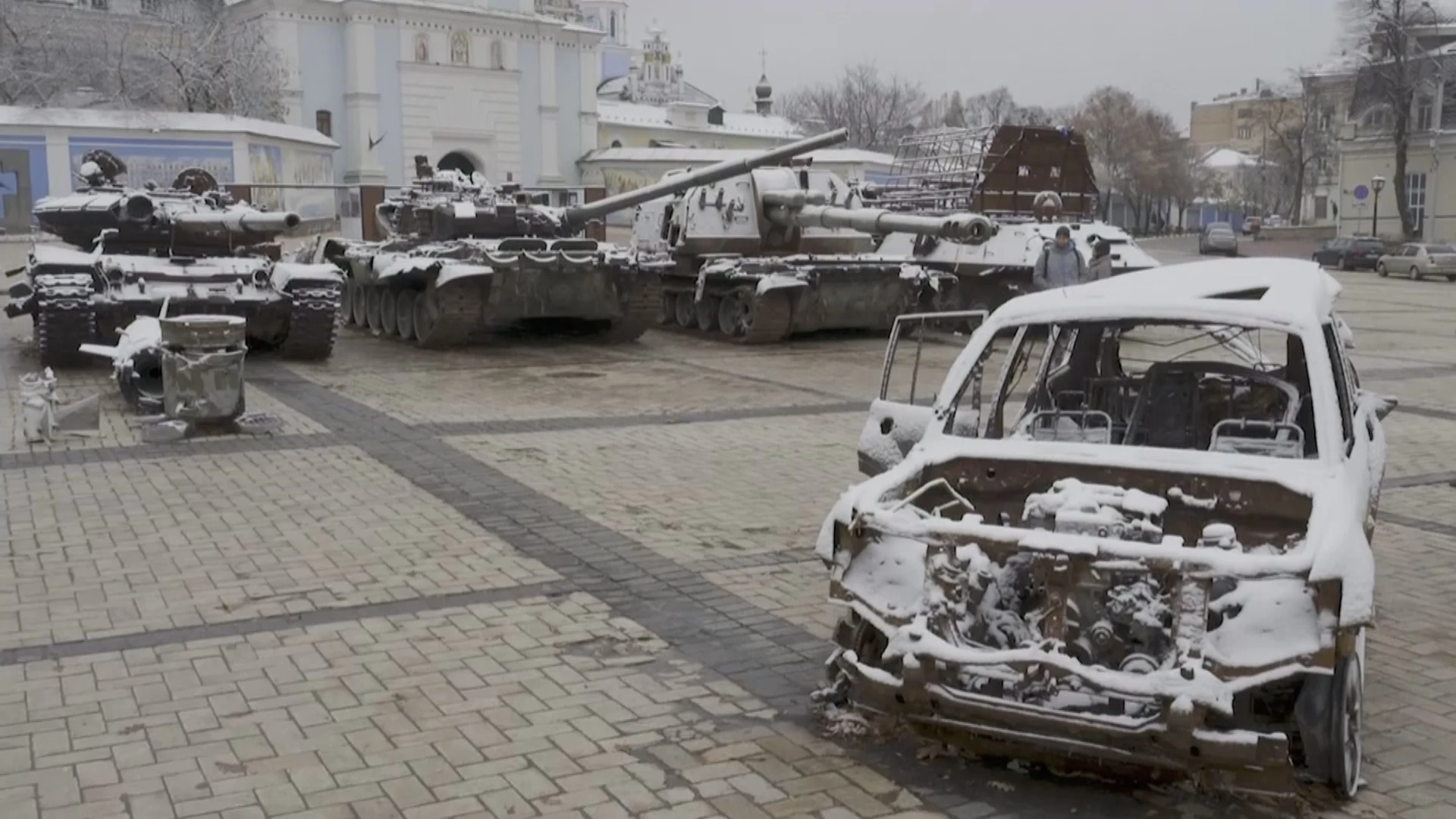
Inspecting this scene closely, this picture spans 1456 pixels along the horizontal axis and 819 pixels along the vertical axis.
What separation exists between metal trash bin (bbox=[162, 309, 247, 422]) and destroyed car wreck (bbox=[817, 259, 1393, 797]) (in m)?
6.75

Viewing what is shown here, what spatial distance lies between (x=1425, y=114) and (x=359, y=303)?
138ft

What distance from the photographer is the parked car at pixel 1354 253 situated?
137 feet

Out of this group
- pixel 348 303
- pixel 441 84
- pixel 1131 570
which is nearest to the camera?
pixel 1131 570

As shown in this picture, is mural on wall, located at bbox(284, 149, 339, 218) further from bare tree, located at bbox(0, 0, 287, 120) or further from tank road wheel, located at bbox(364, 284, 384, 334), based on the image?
tank road wheel, located at bbox(364, 284, 384, 334)

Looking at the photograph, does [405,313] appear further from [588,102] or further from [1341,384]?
[588,102]

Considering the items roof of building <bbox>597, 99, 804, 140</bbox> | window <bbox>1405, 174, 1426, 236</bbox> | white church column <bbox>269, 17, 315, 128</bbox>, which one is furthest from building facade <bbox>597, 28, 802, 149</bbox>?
window <bbox>1405, 174, 1426, 236</bbox>

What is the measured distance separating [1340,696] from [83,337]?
41.6ft

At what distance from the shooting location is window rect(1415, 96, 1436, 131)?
49188mm

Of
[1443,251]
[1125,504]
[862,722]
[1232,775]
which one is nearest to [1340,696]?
[1232,775]

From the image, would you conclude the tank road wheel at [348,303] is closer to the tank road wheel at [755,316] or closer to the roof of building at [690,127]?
the tank road wheel at [755,316]

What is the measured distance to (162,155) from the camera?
104 ft

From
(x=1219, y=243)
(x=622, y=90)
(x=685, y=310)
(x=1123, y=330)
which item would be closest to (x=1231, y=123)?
(x=622, y=90)

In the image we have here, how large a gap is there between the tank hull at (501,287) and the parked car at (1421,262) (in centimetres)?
2690

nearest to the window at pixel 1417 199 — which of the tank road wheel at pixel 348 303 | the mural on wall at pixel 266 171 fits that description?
the mural on wall at pixel 266 171
